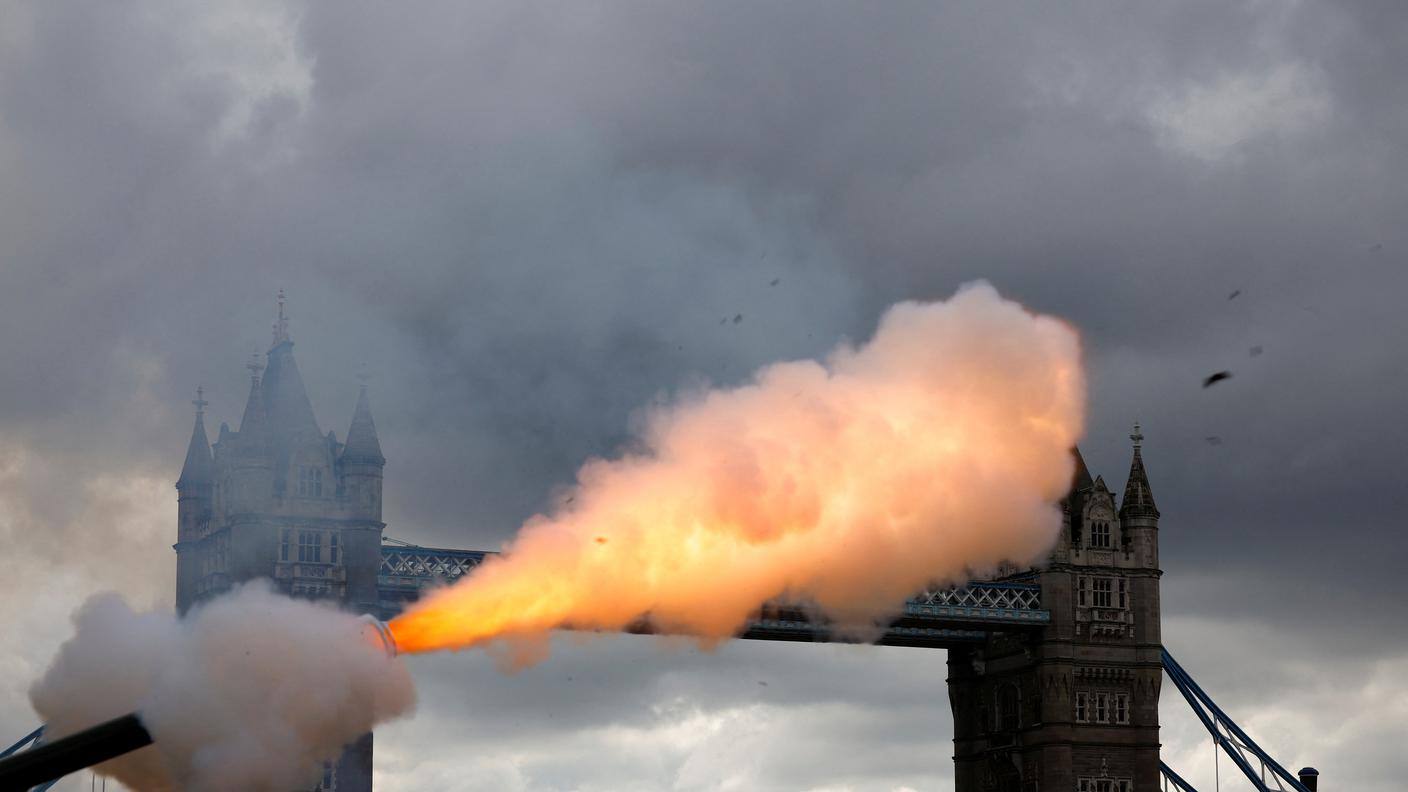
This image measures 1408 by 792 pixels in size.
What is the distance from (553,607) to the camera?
10419 cm

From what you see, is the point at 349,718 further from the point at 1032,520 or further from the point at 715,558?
the point at 1032,520

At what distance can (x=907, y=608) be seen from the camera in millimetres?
132875

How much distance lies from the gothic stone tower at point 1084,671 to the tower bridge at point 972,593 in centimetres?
8

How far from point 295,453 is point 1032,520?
1420 inches

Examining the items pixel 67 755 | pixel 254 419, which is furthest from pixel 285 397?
pixel 67 755

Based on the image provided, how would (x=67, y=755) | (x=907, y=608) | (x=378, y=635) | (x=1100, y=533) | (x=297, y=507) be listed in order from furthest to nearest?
(x=1100, y=533)
(x=907, y=608)
(x=297, y=507)
(x=378, y=635)
(x=67, y=755)

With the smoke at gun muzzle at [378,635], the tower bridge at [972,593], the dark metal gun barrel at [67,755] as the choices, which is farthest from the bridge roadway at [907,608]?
the dark metal gun barrel at [67,755]

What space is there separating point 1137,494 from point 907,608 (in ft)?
63.1

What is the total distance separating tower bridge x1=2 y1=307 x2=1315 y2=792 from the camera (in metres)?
125

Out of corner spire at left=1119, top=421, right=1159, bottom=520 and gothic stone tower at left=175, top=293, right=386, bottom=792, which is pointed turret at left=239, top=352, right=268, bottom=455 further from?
corner spire at left=1119, top=421, right=1159, bottom=520

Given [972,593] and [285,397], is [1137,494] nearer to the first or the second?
[972,593]

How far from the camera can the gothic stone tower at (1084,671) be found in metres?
140

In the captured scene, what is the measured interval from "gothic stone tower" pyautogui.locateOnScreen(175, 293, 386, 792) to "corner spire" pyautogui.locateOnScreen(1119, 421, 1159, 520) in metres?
43.4

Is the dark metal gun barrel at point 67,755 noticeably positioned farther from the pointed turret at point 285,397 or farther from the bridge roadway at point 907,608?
the pointed turret at point 285,397
